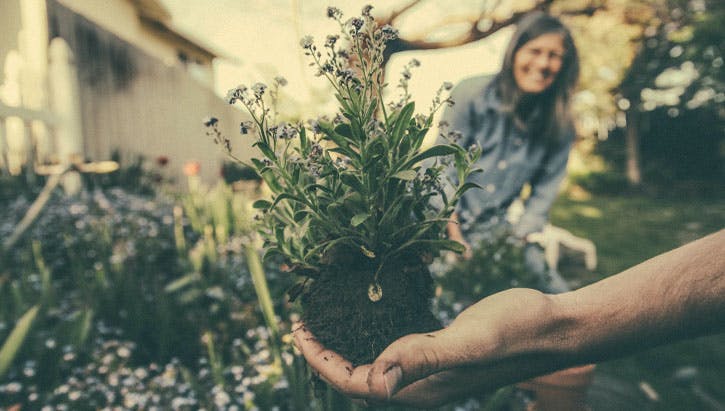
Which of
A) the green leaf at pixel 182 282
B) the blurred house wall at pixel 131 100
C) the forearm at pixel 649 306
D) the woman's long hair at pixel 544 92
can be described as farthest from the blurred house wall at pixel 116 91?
the forearm at pixel 649 306

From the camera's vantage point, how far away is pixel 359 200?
0.92 m

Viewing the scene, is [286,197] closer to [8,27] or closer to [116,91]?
[8,27]

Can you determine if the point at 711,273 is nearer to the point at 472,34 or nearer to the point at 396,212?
the point at 396,212

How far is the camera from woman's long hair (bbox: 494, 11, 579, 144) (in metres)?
2.23

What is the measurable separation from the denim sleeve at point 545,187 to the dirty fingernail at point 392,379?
5.84ft

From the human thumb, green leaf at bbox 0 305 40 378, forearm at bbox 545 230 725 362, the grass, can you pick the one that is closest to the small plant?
the human thumb

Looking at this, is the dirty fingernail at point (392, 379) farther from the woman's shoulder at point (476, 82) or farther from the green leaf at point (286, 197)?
the woman's shoulder at point (476, 82)

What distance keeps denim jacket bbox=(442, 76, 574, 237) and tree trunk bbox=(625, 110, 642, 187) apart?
10995 millimetres

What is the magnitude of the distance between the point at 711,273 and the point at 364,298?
637 millimetres

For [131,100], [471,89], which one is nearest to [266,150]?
[471,89]

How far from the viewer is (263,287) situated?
1532 mm

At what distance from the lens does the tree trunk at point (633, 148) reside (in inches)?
453

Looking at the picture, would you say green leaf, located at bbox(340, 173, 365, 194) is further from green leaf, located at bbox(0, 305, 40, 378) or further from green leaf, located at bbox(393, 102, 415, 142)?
green leaf, located at bbox(0, 305, 40, 378)

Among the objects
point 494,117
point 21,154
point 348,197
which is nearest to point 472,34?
point 494,117
